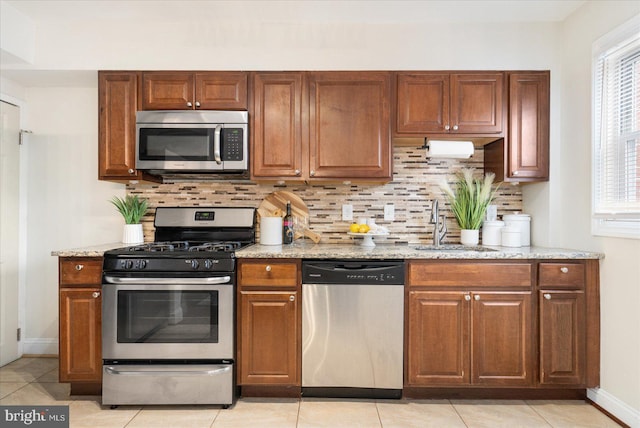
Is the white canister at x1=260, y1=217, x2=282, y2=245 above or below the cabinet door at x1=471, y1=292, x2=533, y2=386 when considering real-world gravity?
above

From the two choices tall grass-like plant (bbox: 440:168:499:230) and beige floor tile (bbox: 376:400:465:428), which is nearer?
beige floor tile (bbox: 376:400:465:428)

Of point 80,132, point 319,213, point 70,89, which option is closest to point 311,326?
point 319,213

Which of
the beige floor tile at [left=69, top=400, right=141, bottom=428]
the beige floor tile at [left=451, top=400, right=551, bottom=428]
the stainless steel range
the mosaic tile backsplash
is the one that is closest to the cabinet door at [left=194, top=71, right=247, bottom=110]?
the mosaic tile backsplash

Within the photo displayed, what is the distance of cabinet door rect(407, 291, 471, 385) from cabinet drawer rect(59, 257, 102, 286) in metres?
1.99

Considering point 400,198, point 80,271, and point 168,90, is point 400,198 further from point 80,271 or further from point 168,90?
point 80,271

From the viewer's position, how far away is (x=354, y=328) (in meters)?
2.37

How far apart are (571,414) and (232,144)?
9.01ft

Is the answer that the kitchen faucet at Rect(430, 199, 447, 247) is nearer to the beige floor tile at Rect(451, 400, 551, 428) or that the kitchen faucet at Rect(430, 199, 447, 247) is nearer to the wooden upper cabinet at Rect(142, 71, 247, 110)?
the beige floor tile at Rect(451, 400, 551, 428)

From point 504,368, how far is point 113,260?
8.25 ft

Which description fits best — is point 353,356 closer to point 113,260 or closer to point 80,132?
point 113,260

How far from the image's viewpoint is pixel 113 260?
92.1 inches

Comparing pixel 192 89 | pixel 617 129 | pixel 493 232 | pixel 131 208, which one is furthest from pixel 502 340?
pixel 131 208

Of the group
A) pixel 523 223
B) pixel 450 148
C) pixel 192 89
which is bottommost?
pixel 523 223

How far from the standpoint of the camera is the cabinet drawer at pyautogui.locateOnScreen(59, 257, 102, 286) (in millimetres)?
2398
